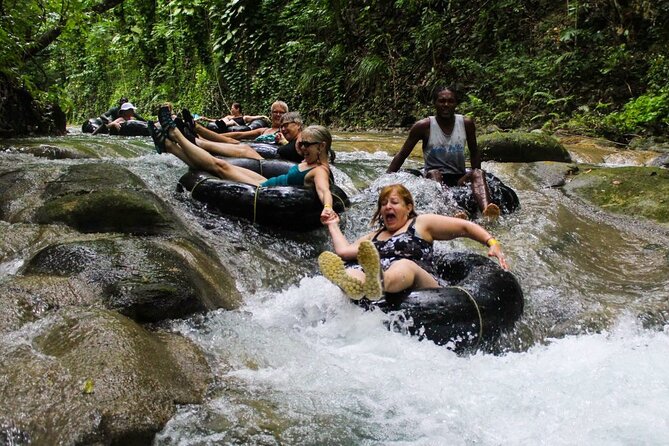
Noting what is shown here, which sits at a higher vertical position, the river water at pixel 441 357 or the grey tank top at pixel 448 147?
the grey tank top at pixel 448 147

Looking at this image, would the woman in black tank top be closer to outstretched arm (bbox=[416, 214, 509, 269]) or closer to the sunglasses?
outstretched arm (bbox=[416, 214, 509, 269])

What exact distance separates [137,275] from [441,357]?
188 centimetres

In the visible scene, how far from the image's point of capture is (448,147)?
618cm

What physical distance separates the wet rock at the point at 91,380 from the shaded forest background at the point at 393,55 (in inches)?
158

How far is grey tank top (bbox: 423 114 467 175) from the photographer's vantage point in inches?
242

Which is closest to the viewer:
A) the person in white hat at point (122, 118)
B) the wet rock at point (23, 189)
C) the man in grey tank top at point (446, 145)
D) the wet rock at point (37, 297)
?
the wet rock at point (37, 297)

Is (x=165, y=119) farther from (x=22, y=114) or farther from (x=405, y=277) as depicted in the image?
(x=22, y=114)

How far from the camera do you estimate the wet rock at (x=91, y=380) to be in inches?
86.7

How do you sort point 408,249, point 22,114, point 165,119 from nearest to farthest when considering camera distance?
point 408,249 < point 165,119 < point 22,114

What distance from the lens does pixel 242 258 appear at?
474 centimetres

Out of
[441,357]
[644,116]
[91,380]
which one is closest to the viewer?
[91,380]

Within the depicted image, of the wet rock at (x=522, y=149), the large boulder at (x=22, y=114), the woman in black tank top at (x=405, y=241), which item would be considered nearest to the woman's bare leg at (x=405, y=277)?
the woman in black tank top at (x=405, y=241)

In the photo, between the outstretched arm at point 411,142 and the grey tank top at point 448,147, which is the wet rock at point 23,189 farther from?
the grey tank top at point 448,147

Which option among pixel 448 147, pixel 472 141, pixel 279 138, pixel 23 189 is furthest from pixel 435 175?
pixel 23 189
